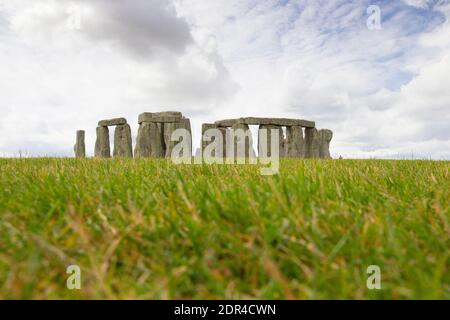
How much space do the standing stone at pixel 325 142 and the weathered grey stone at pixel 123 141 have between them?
8.16 m

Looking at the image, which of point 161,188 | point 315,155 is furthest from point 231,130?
point 161,188

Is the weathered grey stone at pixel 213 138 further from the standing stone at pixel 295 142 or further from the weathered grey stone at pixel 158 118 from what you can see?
the standing stone at pixel 295 142

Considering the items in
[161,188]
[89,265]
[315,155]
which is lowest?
[89,265]

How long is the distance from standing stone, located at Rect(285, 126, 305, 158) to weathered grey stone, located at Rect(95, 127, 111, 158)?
728 cm

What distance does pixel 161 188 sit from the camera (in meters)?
2.70

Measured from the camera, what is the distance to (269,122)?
16734 millimetres

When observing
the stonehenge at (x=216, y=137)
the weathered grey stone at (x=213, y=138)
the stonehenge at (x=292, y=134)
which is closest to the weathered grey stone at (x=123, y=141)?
the stonehenge at (x=216, y=137)

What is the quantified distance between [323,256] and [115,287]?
675 millimetres

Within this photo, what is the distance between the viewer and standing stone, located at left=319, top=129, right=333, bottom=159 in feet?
61.9

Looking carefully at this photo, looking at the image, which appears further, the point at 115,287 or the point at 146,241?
the point at 146,241

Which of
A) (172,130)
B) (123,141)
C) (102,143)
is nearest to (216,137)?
(172,130)

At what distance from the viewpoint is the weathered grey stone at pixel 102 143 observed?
17.3 m

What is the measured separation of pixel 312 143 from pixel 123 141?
309 inches
